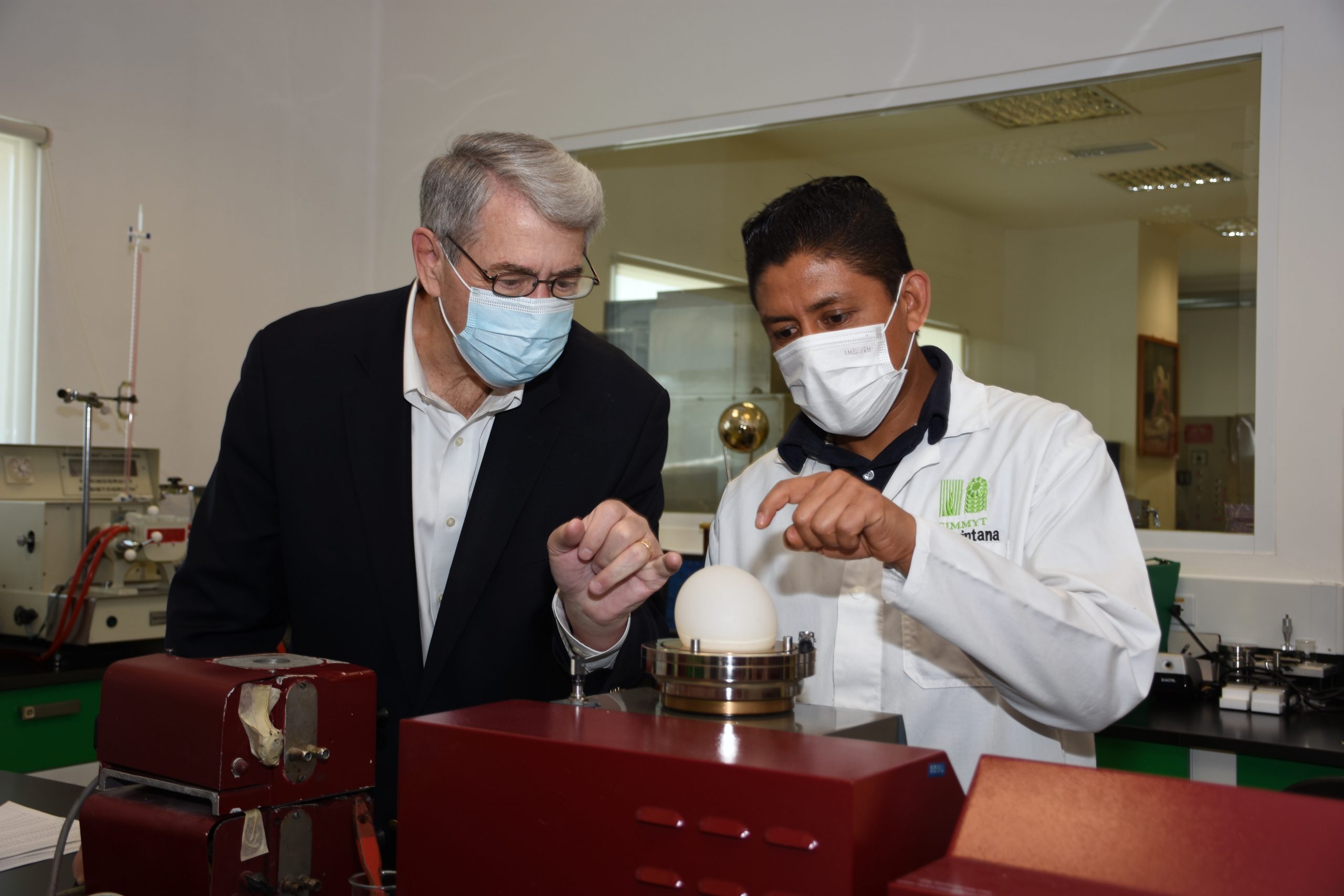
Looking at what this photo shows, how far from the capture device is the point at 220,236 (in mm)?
A: 3957

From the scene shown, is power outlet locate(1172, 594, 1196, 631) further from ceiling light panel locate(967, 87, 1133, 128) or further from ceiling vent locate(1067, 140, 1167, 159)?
ceiling light panel locate(967, 87, 1133, 128)

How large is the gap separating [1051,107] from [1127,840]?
299 cm

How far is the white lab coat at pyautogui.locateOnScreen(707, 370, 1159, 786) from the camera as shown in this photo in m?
1.12

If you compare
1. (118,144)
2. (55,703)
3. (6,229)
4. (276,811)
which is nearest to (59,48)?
(118,144)

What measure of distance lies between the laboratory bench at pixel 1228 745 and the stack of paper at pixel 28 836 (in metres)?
1.98

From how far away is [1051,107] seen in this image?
3250 mm

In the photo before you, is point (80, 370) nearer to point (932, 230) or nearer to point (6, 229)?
point (6, 229)

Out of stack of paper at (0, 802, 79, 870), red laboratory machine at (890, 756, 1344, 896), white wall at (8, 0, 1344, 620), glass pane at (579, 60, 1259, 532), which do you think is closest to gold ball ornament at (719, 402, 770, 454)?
glass pane at (579, 60, 1259, 532)

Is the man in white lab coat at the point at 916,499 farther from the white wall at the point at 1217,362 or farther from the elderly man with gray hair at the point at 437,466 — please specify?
the white wall at the point at 1217,362

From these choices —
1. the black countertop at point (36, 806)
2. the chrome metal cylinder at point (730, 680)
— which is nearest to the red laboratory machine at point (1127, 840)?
the chrome metal cylinder at point (730, 680)

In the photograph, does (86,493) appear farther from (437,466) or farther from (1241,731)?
(1241,731)

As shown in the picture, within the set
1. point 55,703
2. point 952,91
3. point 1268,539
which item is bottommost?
point 55,703

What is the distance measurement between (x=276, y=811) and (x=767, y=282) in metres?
0.93

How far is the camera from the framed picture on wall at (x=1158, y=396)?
307 cm
